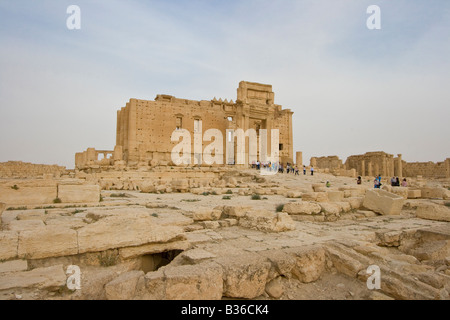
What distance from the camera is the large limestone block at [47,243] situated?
12.2 feet

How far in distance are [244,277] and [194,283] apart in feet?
2.25

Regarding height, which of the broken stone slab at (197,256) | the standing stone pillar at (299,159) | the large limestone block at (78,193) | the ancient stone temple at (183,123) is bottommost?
the broken stone slab at (197,256)

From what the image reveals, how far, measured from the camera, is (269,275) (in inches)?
150

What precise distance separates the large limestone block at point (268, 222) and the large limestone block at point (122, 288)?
3316 mm

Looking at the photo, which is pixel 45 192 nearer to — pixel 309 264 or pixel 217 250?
pixel 217 250

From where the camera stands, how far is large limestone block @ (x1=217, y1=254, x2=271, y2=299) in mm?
3457

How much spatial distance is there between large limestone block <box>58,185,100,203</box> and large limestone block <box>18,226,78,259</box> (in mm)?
4727

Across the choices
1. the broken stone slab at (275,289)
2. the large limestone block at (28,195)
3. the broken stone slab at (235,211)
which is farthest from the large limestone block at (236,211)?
the large limestone block at (28,195)

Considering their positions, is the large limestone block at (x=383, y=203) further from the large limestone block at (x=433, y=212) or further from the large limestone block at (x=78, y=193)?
the large limestone block at (x=78, y=193)

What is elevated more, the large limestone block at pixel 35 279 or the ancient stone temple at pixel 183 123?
the ancient stone temple at pixel 183 123

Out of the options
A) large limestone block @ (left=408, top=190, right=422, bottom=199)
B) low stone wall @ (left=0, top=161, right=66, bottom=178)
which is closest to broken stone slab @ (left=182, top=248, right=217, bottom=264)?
large limestone block @ (left=408, top=190, right=422, bottom=199)
